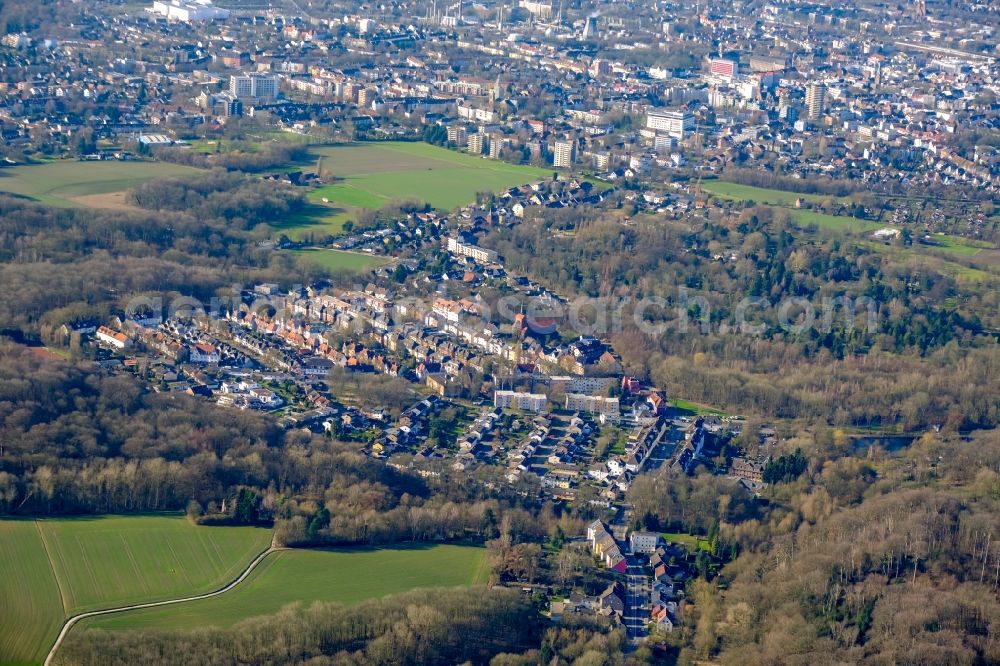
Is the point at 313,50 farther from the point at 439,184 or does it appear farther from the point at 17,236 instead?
the point at 17,236

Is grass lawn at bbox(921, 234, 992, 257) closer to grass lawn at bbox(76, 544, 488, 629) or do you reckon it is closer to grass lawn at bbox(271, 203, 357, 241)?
grass lawn at bbox(271, 203, 357, 241)

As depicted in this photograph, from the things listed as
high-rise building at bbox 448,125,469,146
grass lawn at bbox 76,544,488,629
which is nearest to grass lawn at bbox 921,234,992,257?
high-rise building at bbox 448,125,469,146

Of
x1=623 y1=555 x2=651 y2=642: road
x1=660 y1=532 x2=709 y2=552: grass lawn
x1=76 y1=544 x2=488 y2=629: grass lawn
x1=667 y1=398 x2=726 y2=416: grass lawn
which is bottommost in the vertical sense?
x1=667 y1=398 x2=726 y2=416: grass lawn

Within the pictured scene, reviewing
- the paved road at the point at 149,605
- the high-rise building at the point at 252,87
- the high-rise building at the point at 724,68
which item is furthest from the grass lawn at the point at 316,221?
the high-rise building at the point at 724,68

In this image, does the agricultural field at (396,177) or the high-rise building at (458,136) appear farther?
the high-rise building at (458,136)

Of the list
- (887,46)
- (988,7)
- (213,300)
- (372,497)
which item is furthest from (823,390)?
(988,7)

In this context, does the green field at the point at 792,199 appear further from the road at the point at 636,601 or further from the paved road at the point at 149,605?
the paved road at the point at 149,605
